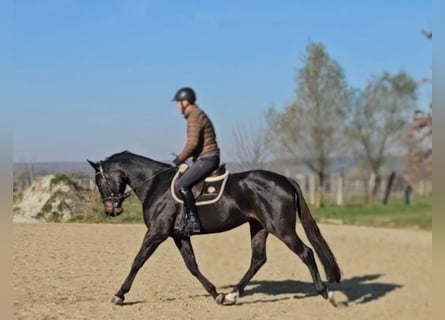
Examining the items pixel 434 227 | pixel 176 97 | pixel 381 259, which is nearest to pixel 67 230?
pixel 176 97

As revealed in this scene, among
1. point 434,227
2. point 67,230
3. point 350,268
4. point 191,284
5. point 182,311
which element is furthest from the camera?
point 350,268

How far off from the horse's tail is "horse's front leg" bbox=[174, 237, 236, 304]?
118 cm

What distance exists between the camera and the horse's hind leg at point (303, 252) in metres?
6.54

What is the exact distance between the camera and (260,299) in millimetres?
7070

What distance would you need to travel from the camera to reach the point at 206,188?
6617 mm

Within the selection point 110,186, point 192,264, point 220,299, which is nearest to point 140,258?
point 192,264

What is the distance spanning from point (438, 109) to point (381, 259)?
19.1 ft

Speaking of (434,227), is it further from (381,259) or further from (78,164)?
(381,259)

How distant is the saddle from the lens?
657 cm

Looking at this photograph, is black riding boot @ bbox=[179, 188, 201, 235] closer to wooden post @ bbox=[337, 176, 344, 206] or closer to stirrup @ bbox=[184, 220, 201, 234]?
stirrup @ bbox=[184, 220, 201, 234]

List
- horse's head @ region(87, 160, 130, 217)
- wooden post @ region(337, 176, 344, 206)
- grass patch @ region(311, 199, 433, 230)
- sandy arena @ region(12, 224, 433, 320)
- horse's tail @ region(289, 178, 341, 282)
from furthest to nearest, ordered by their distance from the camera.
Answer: wooden post @ region(337, 176, 344, 206) < grass patch @ region(311, 199, 433, 230) < horse's tail @ region(289, 178, 341, 282) < horse's head @ region(87, 160, 130, 217) < sandy arena @ region(12, 224, 433, 320)

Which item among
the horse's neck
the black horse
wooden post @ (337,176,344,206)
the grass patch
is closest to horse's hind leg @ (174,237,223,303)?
the black horse

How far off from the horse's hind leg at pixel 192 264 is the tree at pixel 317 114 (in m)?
14.3

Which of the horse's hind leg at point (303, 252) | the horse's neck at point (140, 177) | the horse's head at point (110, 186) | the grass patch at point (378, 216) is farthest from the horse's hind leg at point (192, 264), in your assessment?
the grass patch at point (378, 216)
